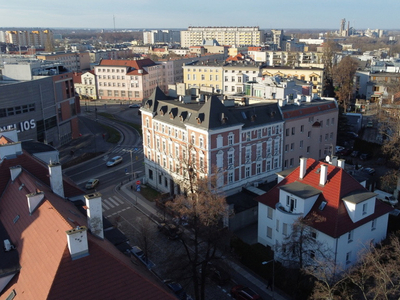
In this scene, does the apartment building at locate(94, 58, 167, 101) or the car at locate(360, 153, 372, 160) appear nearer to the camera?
the car at locate(360, 153, 372, 160)

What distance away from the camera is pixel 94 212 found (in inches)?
958

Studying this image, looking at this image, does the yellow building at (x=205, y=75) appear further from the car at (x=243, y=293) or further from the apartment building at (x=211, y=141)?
the car at (x=243, y=293)

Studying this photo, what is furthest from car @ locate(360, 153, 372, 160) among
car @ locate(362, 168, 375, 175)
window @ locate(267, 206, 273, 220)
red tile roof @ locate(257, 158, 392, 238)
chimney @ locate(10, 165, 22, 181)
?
chimney @ locate(10, 165, 22, 181)

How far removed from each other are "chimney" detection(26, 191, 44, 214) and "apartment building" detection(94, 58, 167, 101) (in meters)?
100

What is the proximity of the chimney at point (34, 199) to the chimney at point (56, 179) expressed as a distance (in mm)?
4071

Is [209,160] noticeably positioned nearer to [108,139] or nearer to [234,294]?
[234,294]

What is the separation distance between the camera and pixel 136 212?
50.5 meters

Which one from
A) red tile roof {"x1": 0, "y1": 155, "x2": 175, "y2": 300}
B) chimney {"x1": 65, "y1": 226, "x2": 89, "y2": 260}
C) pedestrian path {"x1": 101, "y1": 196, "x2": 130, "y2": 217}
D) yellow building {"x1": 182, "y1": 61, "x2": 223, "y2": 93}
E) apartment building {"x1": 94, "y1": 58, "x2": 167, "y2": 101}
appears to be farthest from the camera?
apartment building {"x1": 94, "y1": 58, "x2": 167, "y2": 101}

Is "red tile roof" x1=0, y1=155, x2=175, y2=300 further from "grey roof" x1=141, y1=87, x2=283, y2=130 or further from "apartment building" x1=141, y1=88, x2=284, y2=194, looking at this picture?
"grey roof" x1=141, y1=87, x2=283, y2=130

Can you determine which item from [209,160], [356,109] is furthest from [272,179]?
[356,109]

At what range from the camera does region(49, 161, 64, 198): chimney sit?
29.8 metres

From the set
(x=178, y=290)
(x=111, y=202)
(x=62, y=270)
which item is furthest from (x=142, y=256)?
(x=62, y=270)

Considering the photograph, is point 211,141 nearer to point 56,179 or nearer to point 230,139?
point 230,139

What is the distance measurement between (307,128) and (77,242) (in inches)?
1799
